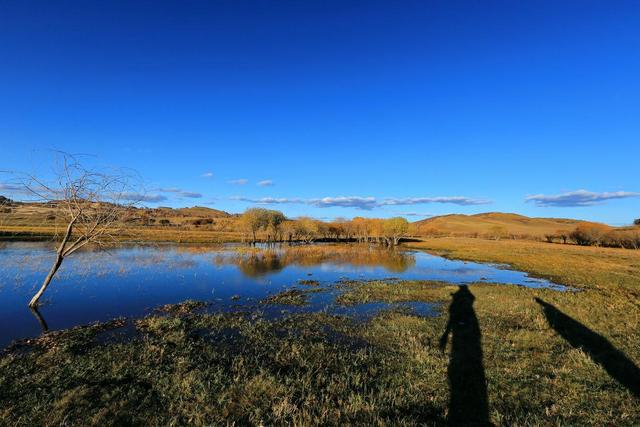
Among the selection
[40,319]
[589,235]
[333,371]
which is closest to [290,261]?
[40,319]

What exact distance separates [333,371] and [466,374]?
4.16m

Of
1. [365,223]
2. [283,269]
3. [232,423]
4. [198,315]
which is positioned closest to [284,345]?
[232,423]

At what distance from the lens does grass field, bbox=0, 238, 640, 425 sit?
25.4ft

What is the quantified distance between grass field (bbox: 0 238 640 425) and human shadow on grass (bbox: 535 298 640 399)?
0.06 m

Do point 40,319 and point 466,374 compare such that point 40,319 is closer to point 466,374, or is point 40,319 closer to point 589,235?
point 466,374

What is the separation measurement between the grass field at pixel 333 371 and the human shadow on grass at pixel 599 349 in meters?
0.06

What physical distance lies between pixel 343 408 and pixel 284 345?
17.1 feet

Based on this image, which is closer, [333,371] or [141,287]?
[333,371]

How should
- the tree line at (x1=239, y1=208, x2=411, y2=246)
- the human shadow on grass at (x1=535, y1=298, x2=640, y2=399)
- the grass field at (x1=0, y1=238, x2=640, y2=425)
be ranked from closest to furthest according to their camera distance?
1. the grass field at (x1=0, y1=238, x2=640, y2=425)
2. the human shadow on grass at (x1=535, y1=298, x2=640, y2=399)
3. the tree line at (x1=239, y1=208, x2=411, y2=246)

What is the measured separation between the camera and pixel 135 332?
14.4 metres

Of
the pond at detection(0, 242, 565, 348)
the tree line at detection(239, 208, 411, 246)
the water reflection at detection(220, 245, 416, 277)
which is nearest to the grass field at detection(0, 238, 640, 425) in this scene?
the pond at detection(0, 242, 565, 348)

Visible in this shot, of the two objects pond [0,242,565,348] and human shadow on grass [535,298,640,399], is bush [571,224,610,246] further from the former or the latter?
human shadow on grass [535,298,640,399]

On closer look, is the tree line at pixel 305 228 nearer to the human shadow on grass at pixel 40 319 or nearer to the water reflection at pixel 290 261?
the water reflection at pixel 290 261

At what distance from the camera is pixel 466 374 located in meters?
10.0
